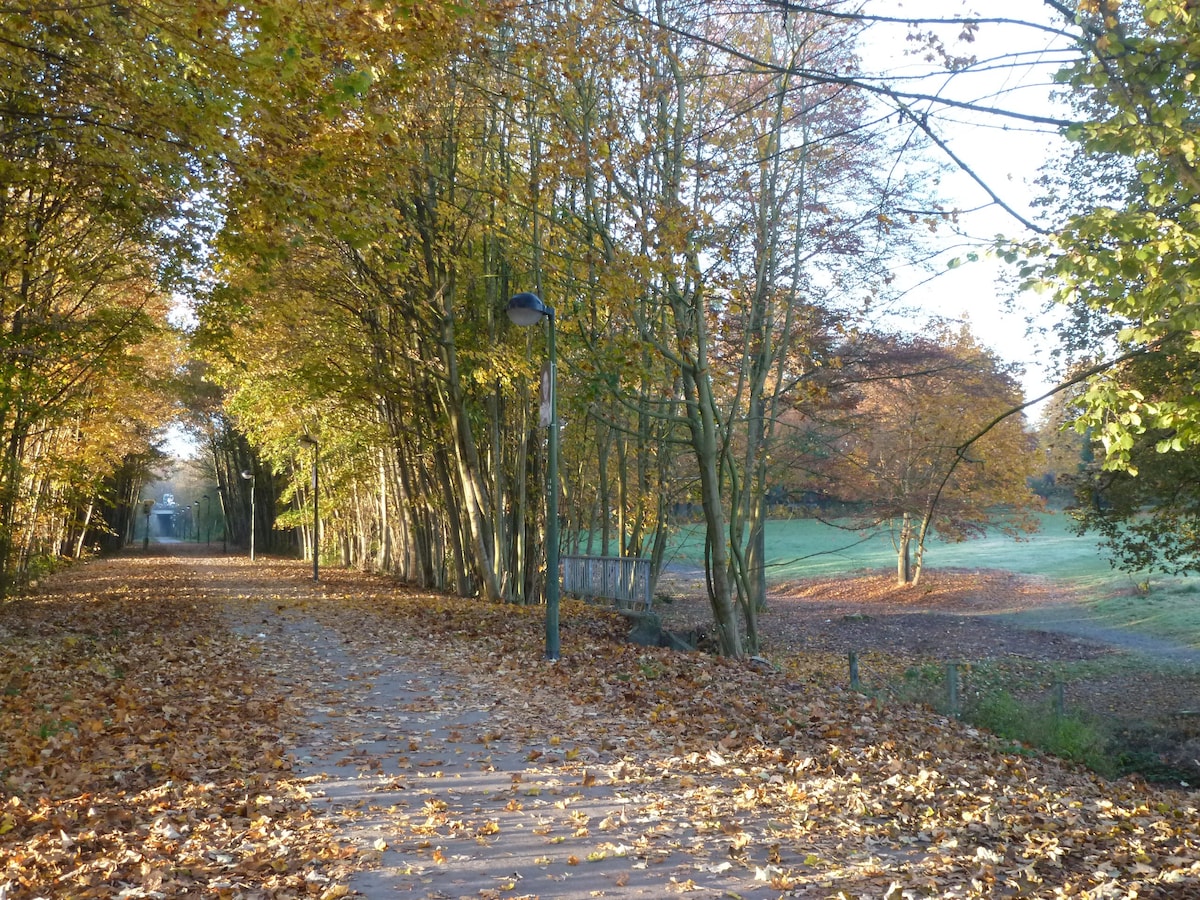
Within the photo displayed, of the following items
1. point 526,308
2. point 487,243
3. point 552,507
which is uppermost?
point 487,243

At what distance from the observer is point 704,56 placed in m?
11.7

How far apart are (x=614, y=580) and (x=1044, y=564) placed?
28685 mm

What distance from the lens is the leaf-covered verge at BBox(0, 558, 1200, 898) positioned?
4.65 m

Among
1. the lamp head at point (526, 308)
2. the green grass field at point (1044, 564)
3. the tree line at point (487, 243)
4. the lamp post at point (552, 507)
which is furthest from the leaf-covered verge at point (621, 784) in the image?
the green grass field at point (1044, 564)

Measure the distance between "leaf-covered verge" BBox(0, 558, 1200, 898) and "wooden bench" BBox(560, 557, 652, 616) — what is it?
844cm

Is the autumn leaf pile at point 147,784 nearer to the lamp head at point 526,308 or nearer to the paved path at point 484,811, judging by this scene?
the paved path at point 484,811

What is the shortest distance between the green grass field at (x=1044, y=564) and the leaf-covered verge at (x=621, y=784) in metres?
5.16

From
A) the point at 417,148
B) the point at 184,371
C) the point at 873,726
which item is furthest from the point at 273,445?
the point at 873,726

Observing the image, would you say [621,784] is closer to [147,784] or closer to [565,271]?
[147,784]

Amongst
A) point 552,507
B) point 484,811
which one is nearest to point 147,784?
point 484,811

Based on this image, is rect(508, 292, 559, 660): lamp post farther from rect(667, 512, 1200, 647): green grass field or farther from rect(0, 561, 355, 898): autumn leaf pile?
rect(667, 512, 1200, 647): green grass field

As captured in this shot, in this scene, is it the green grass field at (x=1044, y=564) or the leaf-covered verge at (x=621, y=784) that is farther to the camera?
the green grass field at (x=1044, y=564)

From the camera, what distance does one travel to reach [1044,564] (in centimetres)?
4169

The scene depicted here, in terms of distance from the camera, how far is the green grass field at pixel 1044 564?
25.6 meters
